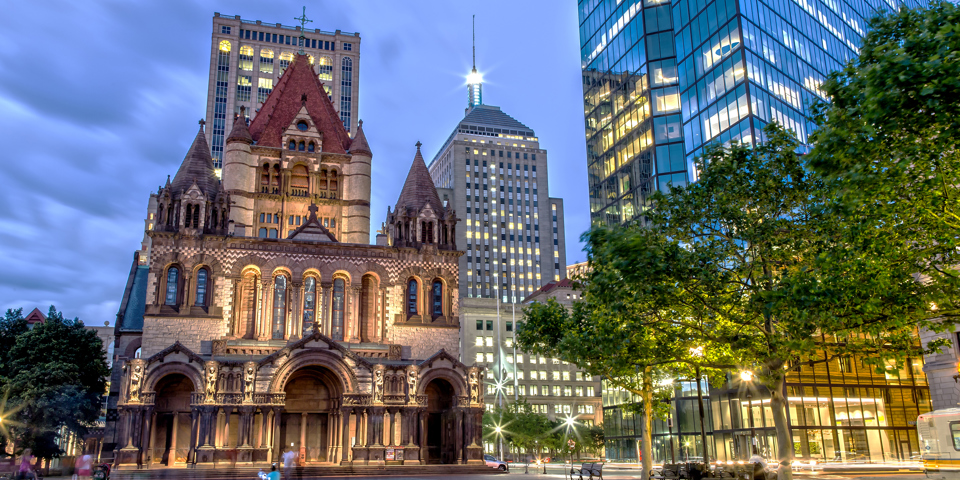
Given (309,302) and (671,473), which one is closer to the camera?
(671,473)

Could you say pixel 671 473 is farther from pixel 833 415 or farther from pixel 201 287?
pixel 201 287

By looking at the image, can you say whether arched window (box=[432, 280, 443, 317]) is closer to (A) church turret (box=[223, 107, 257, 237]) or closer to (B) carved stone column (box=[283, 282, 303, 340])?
(B) carved stone column (box=[283, 282, 303, 340])

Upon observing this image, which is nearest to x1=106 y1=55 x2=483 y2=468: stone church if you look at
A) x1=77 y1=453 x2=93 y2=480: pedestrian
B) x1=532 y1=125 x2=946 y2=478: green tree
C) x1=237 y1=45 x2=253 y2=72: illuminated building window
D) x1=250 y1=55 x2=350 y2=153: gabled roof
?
x1=250 y1=55 x2=350 y2=153: gabled roof

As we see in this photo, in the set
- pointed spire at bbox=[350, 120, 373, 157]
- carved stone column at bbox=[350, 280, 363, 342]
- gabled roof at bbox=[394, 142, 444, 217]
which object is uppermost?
pointed spire at bbox=[350, 120, 373, 157]

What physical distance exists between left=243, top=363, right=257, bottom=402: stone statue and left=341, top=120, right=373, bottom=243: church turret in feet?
57.5

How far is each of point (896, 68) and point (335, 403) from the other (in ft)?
126

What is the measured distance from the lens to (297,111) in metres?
62.4

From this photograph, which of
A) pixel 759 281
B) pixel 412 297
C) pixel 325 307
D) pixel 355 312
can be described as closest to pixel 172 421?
pixel 325 307

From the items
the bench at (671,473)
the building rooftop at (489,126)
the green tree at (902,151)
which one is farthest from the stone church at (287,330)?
the building rooftop at (489,126)

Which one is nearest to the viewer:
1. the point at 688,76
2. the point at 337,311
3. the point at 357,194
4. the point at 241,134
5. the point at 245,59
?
the point at 337,311

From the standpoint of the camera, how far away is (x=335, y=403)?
154 feet

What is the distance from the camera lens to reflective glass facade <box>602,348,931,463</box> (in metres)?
50.1

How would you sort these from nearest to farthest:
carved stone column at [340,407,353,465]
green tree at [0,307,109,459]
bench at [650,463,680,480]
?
bench at [650,463,680,480] < carved stone column at [340,407,353,465] < green tree at [0,307,109,459]

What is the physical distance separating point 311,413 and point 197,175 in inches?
733
